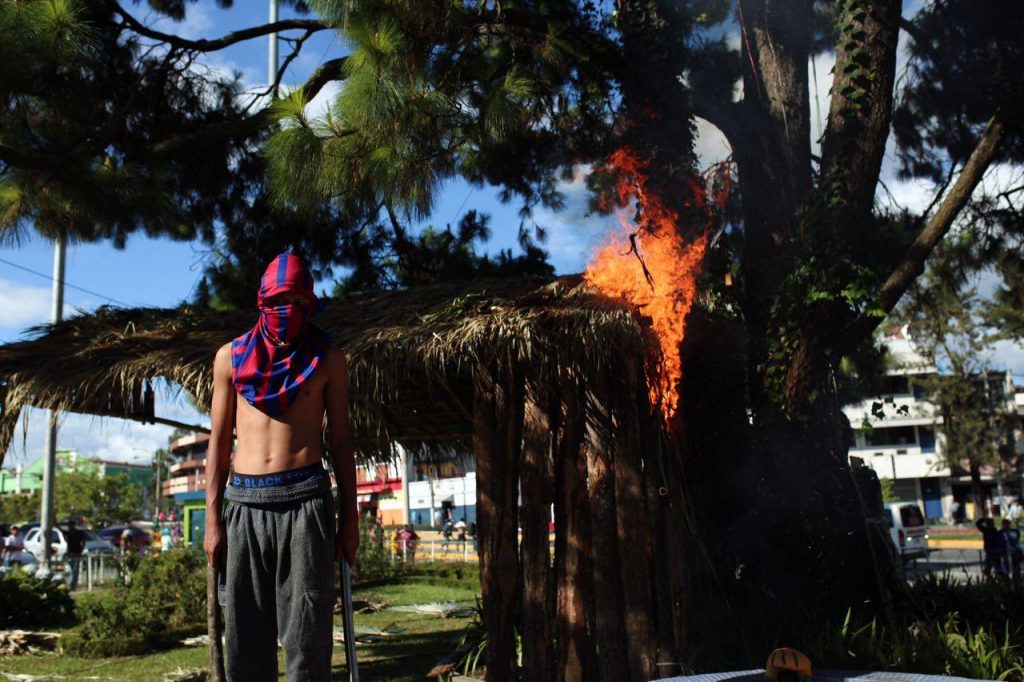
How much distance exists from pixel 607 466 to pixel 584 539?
505 millimetres

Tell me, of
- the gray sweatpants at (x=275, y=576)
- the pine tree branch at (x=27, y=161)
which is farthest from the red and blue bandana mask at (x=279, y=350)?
the pine tree branch at (x=27, y=161)

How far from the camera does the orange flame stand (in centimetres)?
621

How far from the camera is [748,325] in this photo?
24.8 feet

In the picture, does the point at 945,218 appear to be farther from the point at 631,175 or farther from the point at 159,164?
the point at 159,164

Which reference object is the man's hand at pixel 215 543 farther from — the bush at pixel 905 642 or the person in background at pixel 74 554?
the person in background at pixel 74 554

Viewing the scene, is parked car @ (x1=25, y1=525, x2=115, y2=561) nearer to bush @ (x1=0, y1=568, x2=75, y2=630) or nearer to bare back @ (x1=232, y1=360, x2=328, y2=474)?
bush @ (x1=0, y1=568, x2=75, y2=630)

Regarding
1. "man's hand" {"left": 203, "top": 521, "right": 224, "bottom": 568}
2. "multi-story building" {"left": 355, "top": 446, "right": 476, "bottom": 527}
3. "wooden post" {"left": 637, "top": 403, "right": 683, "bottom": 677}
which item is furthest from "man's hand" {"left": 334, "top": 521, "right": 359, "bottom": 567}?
"multi-story building" {"left": 355, "top": 446, "right": 476, "bottom": 527}

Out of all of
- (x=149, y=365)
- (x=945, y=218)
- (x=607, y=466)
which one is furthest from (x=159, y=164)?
(x=945, y=218)

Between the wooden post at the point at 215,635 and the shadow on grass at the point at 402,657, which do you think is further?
the shadow on grass at the point at 402,657

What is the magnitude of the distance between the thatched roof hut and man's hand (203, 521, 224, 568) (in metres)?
2.64

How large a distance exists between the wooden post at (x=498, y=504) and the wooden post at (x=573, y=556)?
0.30m

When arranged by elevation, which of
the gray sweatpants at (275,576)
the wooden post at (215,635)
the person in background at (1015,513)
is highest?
the gray sweatpants at (275,576)

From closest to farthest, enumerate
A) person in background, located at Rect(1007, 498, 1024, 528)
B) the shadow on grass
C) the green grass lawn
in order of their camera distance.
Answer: the shadow on grass → the green grass lawn → person in background, located at Rect(1007, 498, 1024, 528)

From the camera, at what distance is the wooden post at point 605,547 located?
5.77 meters
